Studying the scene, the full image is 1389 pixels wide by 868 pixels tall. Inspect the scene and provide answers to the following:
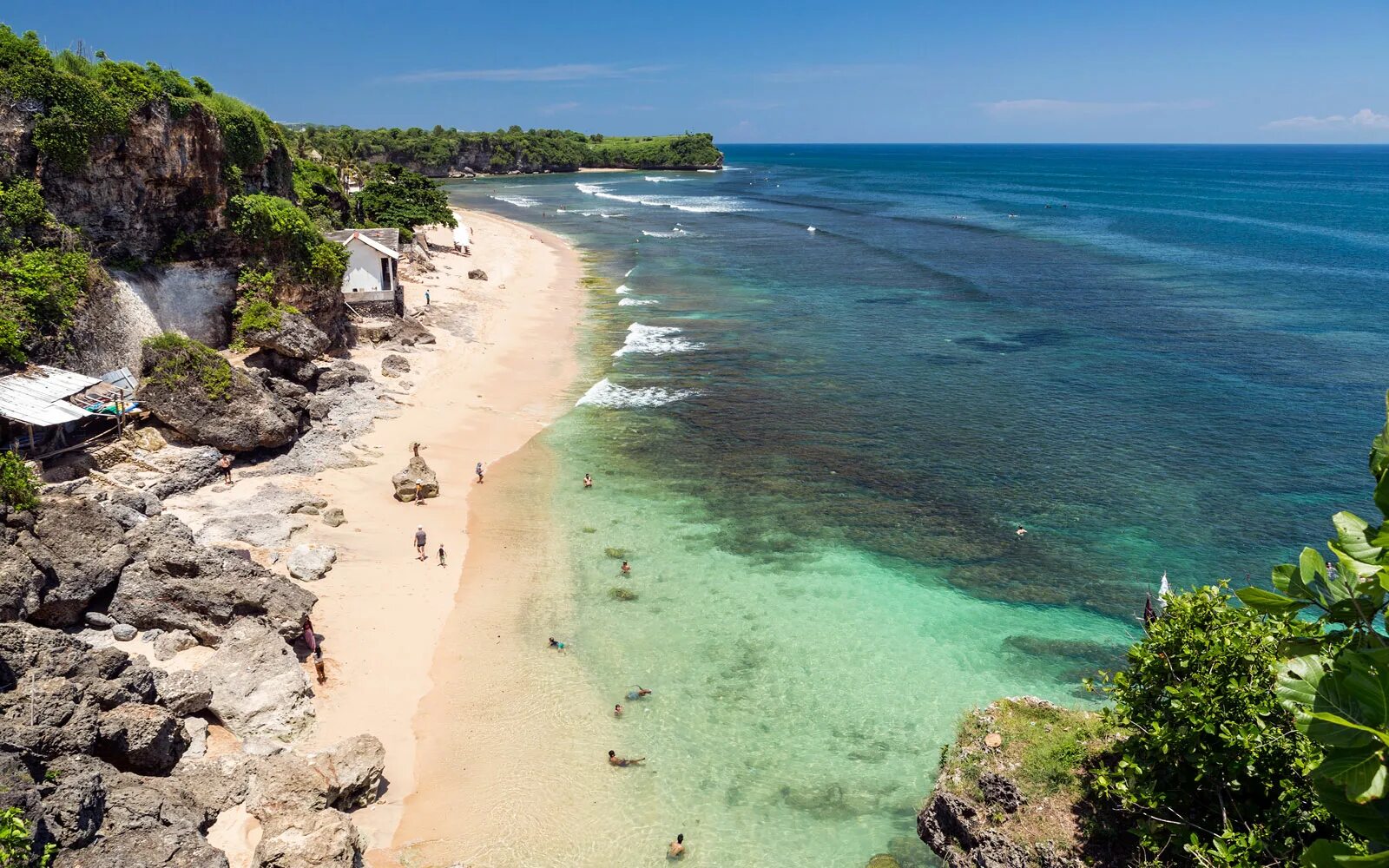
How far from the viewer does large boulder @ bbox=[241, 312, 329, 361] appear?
34375 mm

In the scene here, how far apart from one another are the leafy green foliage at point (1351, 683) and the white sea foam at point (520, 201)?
128 m

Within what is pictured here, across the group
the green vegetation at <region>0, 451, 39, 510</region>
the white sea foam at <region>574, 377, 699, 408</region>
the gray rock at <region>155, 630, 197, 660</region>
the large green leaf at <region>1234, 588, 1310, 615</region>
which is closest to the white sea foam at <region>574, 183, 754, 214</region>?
the white sea foam at <region>574, 377, 699, 408</region>

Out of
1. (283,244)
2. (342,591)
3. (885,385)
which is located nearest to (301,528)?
(342,591)

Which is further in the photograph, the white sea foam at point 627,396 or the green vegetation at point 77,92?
the white sea foam at point 627,396

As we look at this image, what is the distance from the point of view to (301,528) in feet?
85.5

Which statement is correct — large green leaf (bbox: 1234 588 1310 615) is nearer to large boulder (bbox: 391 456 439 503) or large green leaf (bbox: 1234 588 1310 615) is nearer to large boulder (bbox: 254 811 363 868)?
large boulder (bbox: 254 811 363 868)

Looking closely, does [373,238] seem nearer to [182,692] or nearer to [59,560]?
[59,560]

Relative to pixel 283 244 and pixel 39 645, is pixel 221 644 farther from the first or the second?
pixel 283 244

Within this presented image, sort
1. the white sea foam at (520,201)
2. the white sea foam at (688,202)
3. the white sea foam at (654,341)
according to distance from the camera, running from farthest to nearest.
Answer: the white sea foam at (520,201), the white sea foam at (688,202), the white sea foam at (654,341)

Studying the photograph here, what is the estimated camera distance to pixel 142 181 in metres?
31.9

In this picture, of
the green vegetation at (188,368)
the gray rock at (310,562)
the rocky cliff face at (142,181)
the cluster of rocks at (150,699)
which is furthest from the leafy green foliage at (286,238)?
the gray rock at (310,562)

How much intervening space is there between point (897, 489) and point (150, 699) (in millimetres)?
25391

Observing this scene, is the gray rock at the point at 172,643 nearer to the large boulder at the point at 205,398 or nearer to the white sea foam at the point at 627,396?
the large boulder at the point at 205,398

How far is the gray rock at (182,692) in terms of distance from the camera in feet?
56.9
